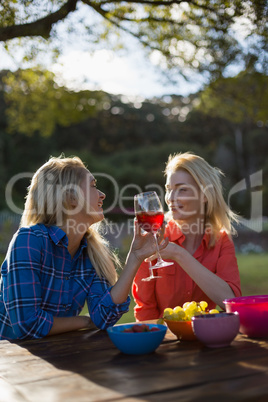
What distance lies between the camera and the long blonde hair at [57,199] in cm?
244

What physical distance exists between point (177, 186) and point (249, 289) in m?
5.52

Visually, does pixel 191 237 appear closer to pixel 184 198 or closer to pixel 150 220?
pixel 184 198

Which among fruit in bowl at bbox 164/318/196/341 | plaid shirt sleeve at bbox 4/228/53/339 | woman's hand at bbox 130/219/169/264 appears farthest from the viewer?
woman's hand at bbox 130/219/169/264

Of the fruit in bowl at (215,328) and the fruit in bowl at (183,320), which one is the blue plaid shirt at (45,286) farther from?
the fruit in bowl at (215,328)

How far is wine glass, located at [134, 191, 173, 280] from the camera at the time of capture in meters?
2.16

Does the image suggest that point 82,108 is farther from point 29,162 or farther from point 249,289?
point 29,162

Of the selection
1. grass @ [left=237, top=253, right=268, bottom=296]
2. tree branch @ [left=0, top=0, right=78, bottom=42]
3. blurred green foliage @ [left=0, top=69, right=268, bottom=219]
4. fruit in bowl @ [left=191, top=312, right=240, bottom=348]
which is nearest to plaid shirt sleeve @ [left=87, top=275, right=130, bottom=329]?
fruit in bowl @ [left=191, top=312, right=240, bottom=348]

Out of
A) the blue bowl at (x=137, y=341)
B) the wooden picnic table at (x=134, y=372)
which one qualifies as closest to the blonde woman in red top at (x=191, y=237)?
the wooden picnic table at (x=134, y=372)

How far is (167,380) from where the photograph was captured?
1.32 meters

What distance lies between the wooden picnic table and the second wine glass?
22.1 inches

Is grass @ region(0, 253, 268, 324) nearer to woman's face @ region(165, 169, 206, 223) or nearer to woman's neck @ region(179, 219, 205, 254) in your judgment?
woman's neck @ region(179, 219, 205, 254)

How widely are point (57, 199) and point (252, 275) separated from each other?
25.4 feet

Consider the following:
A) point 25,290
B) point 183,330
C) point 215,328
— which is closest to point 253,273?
point 25,290

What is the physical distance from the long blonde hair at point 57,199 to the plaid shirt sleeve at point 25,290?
0.79 feet
